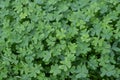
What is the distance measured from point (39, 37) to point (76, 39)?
0.98ft

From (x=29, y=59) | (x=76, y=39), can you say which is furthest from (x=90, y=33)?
(x=29, y=59)

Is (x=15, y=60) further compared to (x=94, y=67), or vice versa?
(x=15, y=60)

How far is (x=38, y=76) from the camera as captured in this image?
2707mm

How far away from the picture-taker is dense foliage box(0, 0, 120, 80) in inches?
103

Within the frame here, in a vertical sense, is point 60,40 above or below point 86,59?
above

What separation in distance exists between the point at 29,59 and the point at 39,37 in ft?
0.64

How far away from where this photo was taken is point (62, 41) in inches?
104

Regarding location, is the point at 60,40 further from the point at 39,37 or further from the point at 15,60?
the point at 15,60

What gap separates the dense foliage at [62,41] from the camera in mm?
2611

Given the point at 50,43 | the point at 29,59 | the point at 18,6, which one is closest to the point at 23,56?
the point at 29,59

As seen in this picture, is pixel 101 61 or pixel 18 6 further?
pixel 18 6

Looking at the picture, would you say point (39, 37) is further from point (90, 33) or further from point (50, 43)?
point (90, 33)

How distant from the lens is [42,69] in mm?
2732

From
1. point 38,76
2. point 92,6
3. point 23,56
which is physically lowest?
point 38,76
